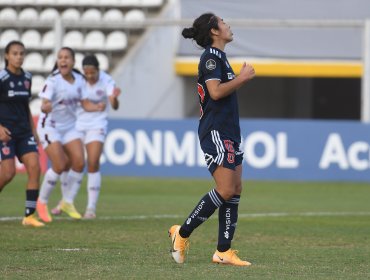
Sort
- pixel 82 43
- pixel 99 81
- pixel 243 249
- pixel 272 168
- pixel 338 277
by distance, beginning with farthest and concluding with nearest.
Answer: pixel 82 43 < pixel 272 168 < pixel 99 81 < pixel 243 249 < pixel 338 277

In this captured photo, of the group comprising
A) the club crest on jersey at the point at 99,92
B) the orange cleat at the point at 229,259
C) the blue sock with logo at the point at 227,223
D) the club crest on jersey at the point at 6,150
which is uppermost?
the club crest on jersey at the point at 99,92

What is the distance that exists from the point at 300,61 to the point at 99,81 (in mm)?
12513

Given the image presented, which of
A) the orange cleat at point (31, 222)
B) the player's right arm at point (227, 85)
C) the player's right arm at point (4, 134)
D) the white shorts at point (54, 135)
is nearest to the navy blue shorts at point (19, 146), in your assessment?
the player's right arm at point (4, 134)

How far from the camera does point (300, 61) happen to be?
87.0 ft

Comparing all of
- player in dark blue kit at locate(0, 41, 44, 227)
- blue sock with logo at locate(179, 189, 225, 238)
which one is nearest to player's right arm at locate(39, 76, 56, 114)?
player in dark blue kit at locate(0, 41, 44, 227)

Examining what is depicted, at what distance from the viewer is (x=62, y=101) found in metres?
14.0

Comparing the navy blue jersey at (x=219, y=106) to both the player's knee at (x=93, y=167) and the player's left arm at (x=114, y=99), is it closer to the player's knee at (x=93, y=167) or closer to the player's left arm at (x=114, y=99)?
the player's left arm at (x=114, y=99)

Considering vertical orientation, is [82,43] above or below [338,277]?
above

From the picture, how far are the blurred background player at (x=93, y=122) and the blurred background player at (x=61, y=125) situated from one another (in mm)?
166

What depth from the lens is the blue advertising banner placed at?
22000mm

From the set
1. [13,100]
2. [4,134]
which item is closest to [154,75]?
[13,100]

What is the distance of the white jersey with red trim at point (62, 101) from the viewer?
13867 mm

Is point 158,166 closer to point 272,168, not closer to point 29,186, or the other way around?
point 272,168

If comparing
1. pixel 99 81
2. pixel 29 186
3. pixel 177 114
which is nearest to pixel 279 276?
pixel 29 186
